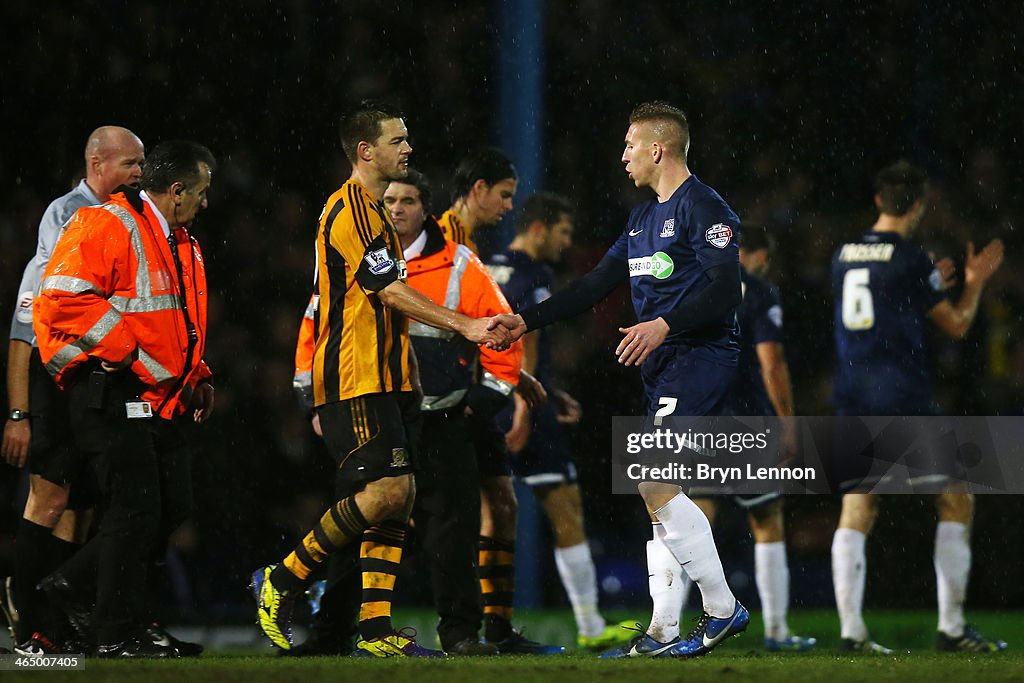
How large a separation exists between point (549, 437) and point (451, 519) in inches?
53.4

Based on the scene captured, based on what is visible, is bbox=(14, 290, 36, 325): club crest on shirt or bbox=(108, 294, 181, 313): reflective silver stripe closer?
bbox=(108, 294, 181, 313): reflective silver stripe

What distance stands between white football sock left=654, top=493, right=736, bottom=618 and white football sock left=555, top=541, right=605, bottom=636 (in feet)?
6.19

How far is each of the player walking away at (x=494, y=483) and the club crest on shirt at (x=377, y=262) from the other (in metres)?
0.97

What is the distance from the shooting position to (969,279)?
22.1 feet

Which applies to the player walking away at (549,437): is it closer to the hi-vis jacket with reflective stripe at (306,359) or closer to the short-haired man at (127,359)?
the hi-vis jacket with reflective stripe at (306,359)

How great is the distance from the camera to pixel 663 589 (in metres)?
5.15

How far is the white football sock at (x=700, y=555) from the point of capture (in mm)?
5004

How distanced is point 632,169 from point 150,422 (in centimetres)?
183

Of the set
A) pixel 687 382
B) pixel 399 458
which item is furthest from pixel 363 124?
pixel 687 382

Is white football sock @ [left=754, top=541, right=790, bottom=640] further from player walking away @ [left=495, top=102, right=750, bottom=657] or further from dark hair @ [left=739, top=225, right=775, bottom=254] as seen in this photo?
player walking away @ [left=495, top=102, right=750, bottom=657]

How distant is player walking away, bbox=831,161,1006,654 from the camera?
666 centimetres

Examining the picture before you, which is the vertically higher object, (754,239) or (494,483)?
(754,239)

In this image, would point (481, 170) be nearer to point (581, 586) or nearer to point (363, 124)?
point (363, 124)

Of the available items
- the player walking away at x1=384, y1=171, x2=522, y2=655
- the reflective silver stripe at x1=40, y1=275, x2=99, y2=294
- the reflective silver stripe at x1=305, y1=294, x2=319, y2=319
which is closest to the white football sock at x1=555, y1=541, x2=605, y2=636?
the player walking away at x1=384, y1=171, x2=522, y2=655
